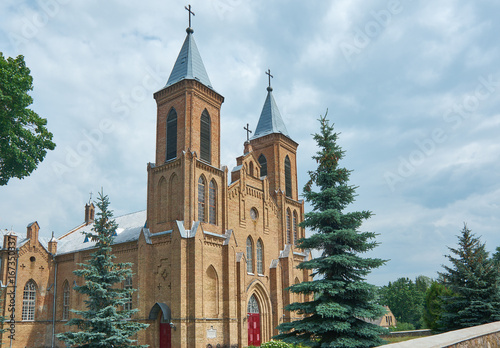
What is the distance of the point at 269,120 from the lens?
1495 inches

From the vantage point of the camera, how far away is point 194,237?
994 inches

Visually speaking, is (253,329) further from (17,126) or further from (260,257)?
(17,126)

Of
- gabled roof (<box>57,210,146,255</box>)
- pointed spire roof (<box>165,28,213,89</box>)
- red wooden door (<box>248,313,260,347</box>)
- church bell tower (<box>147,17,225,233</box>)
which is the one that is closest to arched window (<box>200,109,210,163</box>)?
church bell tower (<box>147,17,225,233</box>)

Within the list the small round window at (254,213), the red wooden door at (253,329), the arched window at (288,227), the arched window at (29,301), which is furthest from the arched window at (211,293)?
the arched window at (29,301)

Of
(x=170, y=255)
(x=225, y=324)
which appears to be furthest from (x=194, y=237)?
(x=225, y=324)

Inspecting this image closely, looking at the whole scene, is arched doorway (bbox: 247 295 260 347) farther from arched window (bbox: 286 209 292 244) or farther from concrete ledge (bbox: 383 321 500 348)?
concrete ledge (bbox: 383 321 500 348)

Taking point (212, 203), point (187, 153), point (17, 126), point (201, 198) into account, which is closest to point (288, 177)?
point (212, 203)

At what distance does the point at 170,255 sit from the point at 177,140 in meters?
7.58

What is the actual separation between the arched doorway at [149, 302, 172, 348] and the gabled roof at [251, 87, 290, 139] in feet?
58.5

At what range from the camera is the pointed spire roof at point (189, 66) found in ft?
97.5

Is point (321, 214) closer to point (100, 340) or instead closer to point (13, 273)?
point (100, 340)

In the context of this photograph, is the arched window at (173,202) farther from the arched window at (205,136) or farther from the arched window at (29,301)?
the arched window at (29,301)

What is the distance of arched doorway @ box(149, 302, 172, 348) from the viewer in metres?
24.5

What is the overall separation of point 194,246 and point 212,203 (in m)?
4.15
